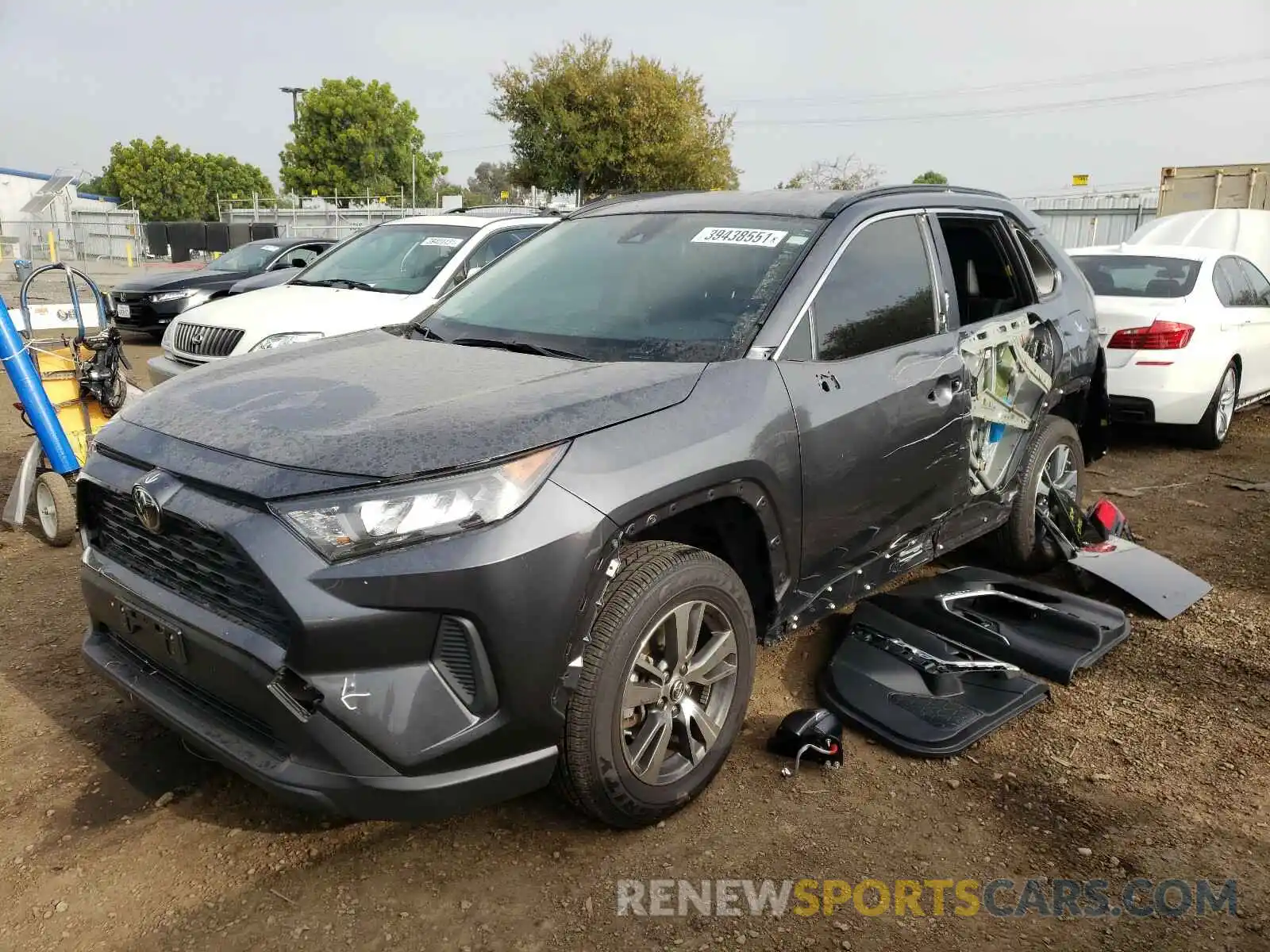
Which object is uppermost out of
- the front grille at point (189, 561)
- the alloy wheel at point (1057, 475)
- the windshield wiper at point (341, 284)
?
the windshield wiper at point (341, 284)

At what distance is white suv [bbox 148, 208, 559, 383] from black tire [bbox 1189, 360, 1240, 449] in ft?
17.3

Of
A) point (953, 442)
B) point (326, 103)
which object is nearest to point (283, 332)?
point (953, 442)

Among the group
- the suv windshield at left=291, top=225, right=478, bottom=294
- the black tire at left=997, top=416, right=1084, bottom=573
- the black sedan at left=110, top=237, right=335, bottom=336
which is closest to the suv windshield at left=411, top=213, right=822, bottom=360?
the black tire at left=997, top=416, right=1084, bottom=573

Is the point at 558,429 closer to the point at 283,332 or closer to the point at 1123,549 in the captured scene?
the point at 1123,549

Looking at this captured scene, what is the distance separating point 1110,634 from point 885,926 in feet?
6.92

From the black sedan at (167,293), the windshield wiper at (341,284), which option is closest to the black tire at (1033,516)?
the windshield wiper at (341,284)

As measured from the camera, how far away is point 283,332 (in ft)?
21.4

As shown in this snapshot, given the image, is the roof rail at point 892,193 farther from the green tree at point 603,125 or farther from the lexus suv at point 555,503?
the green tree at point 603,125

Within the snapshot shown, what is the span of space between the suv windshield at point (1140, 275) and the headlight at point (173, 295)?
10.9 meters

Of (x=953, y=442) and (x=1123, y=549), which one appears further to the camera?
(x=1123, y=549)

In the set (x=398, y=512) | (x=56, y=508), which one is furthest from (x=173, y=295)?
(x=398, y=512)

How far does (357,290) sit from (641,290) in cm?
460

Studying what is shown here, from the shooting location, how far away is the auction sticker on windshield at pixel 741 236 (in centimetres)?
340

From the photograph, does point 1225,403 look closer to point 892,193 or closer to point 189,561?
point 892,193
